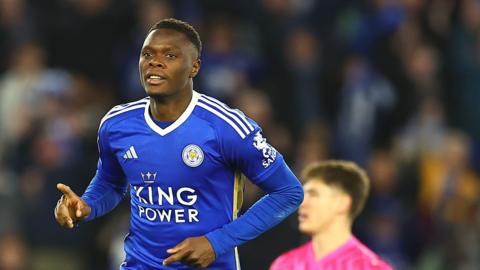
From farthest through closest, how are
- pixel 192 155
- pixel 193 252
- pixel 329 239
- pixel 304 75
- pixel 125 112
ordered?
1. pixel 304 75
2. pixel 329 239
3. pixel 125 112
4. pixel 192 155
5. pixel 193 252

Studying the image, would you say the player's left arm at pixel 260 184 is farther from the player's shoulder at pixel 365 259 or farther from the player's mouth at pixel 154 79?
the player's shoulder at pixel 365 259

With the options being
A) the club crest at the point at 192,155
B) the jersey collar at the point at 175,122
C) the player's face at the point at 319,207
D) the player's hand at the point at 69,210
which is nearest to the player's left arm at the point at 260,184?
the club crest at the point at 192,155

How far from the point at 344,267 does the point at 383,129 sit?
5833mm

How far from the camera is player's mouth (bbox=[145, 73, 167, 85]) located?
5105 millimetres

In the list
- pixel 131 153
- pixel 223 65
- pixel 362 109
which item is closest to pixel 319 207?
pixel 131 153

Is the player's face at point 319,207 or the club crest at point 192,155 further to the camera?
the player's face at point 319,207

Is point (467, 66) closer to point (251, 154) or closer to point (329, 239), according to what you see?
point (329, 239)

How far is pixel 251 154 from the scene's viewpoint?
516 centimetres

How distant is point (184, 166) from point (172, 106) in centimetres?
28

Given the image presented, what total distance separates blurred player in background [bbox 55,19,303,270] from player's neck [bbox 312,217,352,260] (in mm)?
1084

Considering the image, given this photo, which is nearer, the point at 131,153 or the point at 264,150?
the point at 264,150

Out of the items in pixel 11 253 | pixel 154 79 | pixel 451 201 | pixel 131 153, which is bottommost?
pixel 11 253

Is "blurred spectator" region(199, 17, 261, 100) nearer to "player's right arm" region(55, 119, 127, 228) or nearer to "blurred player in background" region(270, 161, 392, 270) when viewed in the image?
"blurred player in background" region(270, 161, 392, 270)

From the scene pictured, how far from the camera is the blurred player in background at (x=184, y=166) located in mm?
5152
